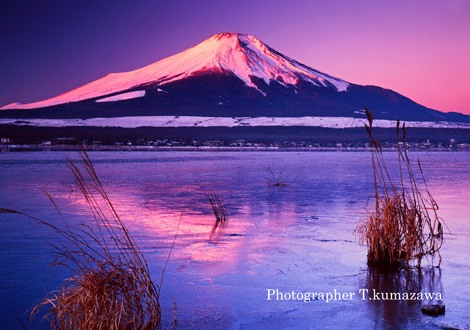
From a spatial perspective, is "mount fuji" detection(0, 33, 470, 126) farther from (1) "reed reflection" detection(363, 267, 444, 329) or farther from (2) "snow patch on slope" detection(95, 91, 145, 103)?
(1) "reed reflection" detection(363, 267, 444, 329)

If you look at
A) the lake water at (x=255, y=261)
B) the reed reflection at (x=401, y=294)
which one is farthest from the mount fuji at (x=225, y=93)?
the reed reflection at (x=401, y=294)

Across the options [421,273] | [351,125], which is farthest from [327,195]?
[351,125]

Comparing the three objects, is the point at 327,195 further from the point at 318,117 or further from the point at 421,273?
the point at 318,117

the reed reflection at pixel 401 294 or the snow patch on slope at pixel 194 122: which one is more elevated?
the snow patch on slope at pixel 194 122

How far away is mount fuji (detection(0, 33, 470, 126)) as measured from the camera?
77.0 m

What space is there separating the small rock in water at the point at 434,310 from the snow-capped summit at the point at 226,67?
91883 millimetres

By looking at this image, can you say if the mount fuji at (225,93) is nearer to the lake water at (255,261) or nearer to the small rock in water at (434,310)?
the lake water at (255,261)

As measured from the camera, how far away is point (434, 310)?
403cm

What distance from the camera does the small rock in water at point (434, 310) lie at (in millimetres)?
4023

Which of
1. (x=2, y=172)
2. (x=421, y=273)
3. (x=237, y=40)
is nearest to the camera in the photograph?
(x=421, y=273)

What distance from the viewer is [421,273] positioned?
5062 mm

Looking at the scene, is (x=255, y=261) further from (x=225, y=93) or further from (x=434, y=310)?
(x=225, y=93)

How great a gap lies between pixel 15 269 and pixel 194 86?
286 ft

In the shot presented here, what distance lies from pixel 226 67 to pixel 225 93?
14.7m
